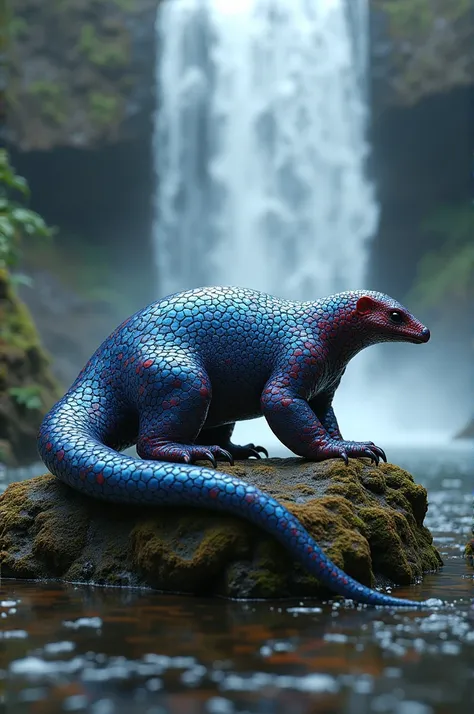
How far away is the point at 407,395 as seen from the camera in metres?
30.8

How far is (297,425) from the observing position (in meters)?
5.09

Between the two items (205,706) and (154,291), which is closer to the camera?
(205,706)

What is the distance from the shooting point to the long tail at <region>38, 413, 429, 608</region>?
4043 mm

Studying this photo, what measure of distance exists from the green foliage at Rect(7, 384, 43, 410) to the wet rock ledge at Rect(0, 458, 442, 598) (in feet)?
31.2

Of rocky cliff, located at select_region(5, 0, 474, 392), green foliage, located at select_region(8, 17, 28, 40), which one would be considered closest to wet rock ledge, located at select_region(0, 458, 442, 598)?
rocky cliff, located at select_region(5, 0, 474, 392)

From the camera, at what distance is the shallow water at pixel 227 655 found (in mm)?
2578

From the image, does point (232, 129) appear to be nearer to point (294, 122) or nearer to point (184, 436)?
point (294, 122)

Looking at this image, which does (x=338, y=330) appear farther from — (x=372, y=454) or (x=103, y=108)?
(x=103, y=108)

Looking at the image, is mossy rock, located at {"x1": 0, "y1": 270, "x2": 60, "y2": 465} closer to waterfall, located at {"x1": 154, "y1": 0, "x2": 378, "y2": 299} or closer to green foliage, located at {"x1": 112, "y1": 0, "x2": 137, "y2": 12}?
waterfall, located at {"x1": 154, "y1": 0, "x2": 378, "y2": 299}

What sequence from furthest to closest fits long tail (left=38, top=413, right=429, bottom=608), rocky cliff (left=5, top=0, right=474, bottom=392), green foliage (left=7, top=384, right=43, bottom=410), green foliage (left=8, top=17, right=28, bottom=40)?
rocky cliff (left=5, top=0, right=474, bottom=392) → green foliage (left=8, top=17, right=28, bottom=40) → green foliage (left=7, top=384, right=43, bottom=410) → long tail (left=38, top=413, right=429, bottom=608)

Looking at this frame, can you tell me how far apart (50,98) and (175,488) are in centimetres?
2921

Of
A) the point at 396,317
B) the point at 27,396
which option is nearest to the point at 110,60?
the point at 27,396

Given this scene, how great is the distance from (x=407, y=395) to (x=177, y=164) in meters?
12.1

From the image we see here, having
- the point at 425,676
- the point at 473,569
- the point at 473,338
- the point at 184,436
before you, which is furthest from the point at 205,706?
the point at 473,338
